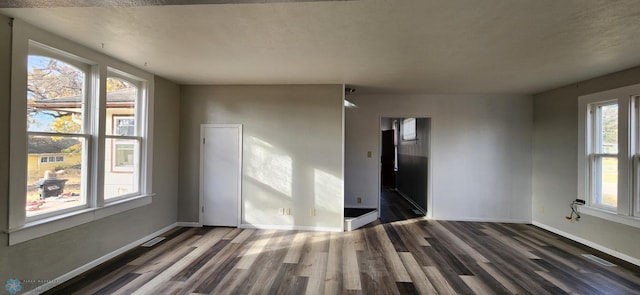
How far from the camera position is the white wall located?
5105 millimetres

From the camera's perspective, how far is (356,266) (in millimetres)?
3139

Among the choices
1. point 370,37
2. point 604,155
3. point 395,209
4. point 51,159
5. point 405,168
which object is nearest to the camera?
point 370,37

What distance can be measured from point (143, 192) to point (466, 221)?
5.45 meters

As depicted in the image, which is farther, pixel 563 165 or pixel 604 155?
pixel 563 165

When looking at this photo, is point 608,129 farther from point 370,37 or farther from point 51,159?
point 51,159

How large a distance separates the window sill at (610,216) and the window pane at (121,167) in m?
6.35

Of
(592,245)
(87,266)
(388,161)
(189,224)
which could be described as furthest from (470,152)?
(87,266)

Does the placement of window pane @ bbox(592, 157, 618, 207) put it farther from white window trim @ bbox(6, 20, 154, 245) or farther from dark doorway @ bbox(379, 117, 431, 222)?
white window trim @ bbox(6, 20, 154, 245)

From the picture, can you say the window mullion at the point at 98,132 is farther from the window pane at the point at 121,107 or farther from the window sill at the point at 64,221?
the window pane at the point at 121,107

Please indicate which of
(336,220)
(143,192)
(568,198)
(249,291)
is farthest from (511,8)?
Answer: (143,192)

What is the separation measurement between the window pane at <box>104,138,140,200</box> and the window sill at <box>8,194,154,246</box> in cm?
18

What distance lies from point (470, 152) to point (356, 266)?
344cm

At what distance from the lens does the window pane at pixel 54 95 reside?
2.46 metres

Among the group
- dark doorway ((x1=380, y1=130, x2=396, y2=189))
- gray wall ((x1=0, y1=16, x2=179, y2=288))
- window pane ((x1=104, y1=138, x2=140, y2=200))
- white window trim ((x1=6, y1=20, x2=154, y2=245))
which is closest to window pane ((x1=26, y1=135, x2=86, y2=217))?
white window trim ((x1=6, y1=20, x2=154, y2=245))
